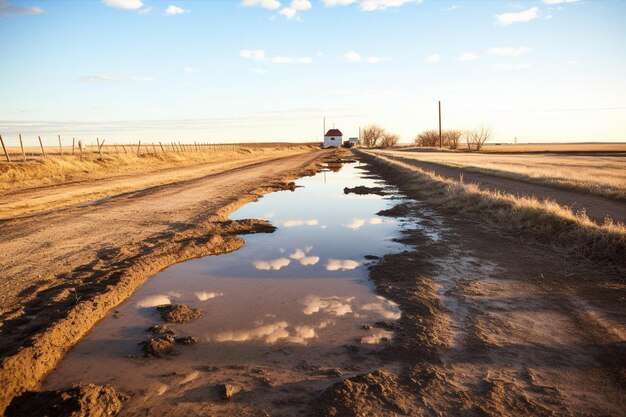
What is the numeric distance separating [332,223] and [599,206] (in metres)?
7.58

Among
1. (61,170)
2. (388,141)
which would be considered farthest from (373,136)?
(61,170)

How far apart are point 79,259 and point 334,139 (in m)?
104

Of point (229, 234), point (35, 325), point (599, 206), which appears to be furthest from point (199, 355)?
point (599, 206)

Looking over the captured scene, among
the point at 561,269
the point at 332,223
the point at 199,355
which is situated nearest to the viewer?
the point at 199,355

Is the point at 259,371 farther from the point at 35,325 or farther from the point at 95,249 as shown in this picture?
the point at 95,249

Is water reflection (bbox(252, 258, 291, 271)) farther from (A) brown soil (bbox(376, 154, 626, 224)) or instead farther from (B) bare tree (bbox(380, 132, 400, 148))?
(B) bare tree (bbox(380, 132, 400, 148))

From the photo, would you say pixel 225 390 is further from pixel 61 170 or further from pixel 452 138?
pixel 452 138

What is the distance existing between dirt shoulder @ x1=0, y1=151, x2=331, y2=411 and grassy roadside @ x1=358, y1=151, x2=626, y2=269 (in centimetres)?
599

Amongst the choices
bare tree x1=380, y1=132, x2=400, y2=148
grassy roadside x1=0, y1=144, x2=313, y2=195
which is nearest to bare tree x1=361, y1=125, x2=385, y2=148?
bare tree x1=380, y1=132, x2=400, y2=148

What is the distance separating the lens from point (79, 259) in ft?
20.5

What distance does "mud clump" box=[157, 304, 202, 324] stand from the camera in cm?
438

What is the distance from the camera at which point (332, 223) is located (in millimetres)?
10398

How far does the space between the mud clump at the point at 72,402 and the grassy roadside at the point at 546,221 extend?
6882 millimetres

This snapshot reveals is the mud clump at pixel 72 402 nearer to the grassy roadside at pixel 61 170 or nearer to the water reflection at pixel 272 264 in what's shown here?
the water reflection at pixel 272 264
